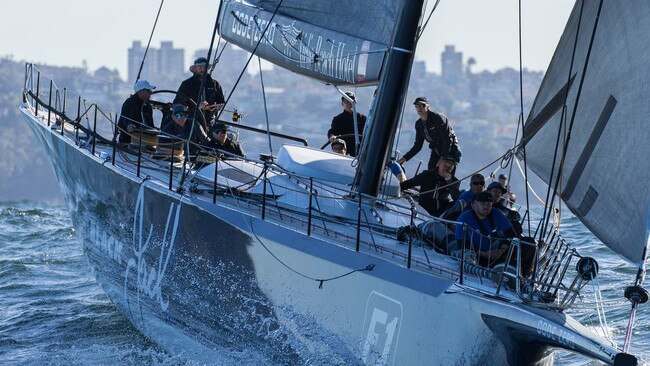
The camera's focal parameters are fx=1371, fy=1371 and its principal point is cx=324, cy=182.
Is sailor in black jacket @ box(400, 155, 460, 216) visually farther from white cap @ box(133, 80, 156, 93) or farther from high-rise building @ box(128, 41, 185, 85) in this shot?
high-rise building @ box(128, 41, 185, 85)

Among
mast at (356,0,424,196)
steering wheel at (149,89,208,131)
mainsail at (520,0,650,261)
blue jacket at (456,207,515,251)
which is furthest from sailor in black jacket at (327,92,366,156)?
blue jacket at (456,207,515,251)

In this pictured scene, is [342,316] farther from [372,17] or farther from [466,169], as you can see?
[466,169]

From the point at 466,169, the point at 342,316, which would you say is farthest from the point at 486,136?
the point at 342,316

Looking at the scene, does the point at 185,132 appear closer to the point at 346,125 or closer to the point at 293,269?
the point at 346,125

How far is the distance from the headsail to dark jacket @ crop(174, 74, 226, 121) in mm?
793

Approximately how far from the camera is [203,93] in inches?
447

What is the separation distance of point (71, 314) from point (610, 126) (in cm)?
546

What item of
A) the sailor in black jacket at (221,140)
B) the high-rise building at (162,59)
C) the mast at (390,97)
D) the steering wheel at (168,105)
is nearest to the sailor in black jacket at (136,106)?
the steering wheel at (168,105)

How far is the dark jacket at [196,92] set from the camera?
11276 mm

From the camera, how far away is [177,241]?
9445mm

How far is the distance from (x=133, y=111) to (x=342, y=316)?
3.96 m

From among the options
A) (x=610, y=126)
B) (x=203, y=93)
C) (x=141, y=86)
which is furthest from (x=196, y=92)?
(x=610, y=126)

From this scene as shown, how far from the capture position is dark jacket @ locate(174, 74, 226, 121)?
1128cm

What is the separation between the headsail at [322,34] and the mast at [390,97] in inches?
10.1
